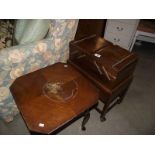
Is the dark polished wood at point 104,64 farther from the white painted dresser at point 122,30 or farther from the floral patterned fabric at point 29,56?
the white painted dresser at point 122,30

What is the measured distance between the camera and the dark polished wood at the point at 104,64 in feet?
4.53

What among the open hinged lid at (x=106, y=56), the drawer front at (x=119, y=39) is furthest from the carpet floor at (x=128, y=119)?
the open hinged lid at (x=106, y=56)

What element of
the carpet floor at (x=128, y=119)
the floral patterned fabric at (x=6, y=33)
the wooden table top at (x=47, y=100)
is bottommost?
the carpet floor at (x=128, y=119)

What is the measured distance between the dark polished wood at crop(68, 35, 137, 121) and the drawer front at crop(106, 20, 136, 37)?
0.82 metres

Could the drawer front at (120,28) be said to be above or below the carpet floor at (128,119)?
above

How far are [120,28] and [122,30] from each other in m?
0.04

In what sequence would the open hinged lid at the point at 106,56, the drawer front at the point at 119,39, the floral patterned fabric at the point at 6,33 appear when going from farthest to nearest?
the drawer front at the point at 119,39 → the floral patterned fabric at the point at 6,33 → the open hinged lid at the point at 106,56

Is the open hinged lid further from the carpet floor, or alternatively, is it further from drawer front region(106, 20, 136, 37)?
drawer front region(106, 20, 136, 37)

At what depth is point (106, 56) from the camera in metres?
1.47

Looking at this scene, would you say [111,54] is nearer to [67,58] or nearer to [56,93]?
[67,58]

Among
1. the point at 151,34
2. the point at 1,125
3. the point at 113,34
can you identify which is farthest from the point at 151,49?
the point at 1,125

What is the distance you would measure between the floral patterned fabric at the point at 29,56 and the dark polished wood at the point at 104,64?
0.44 feet

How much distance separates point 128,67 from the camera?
4.74 ft
